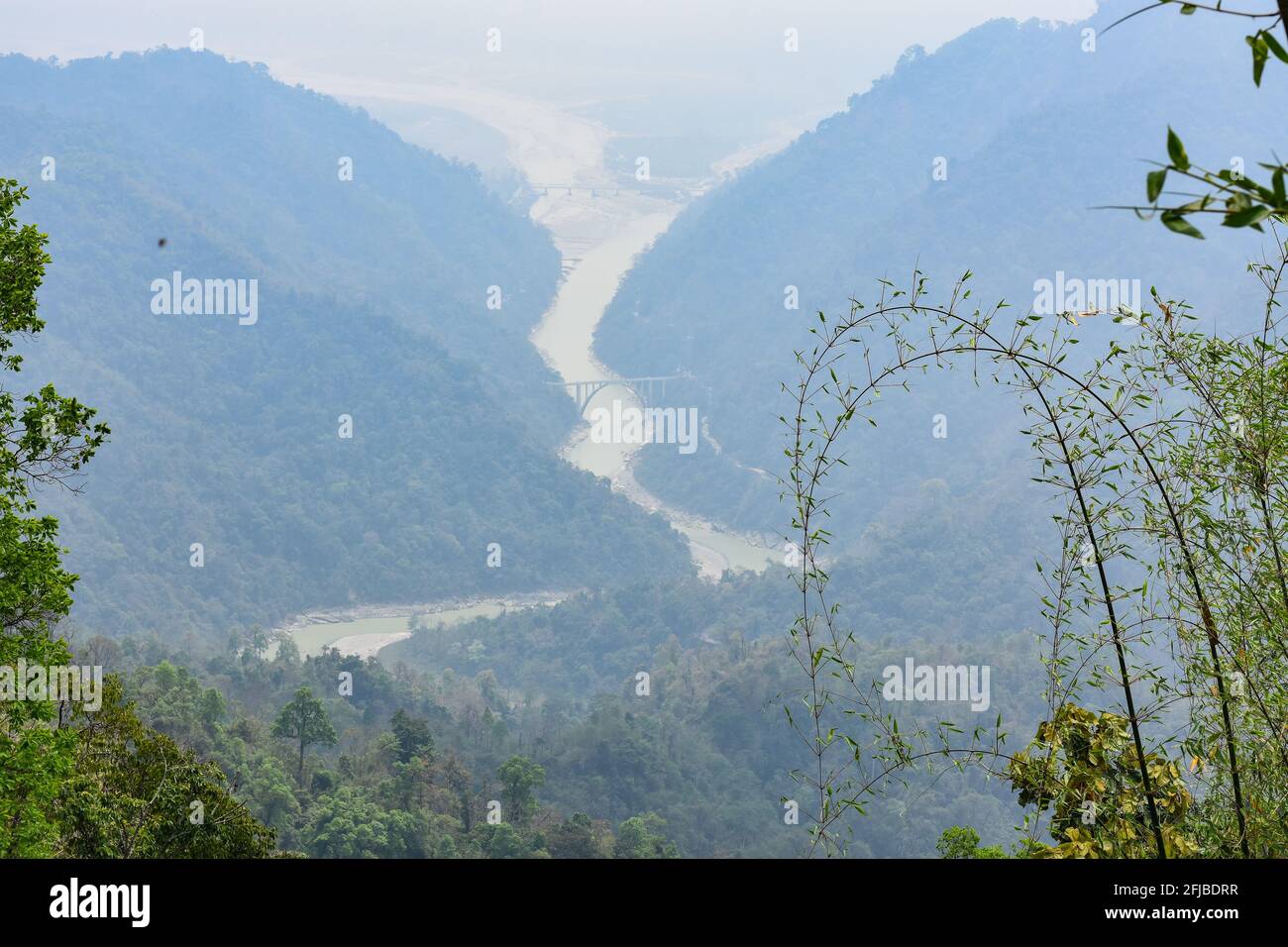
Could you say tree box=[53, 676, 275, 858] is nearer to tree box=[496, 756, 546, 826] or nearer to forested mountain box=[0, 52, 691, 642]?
tree box=[496, 756, 546, 826]

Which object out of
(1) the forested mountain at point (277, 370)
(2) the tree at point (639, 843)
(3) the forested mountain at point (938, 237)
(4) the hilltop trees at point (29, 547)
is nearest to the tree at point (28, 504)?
(4) the hilltop trees at point (29, 547)

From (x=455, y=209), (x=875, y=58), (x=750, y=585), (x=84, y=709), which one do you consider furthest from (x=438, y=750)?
Result: (x=875, y=58)

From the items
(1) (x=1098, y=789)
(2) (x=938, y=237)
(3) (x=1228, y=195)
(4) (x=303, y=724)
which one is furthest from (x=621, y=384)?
(3) (x=1228, y=195)

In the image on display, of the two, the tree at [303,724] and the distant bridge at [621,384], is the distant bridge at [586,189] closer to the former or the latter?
the distant bridge at [621,384]

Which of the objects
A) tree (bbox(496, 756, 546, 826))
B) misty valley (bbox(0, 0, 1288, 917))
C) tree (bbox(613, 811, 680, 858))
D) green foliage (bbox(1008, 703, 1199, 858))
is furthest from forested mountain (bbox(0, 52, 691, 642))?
green foliage (bbox(1008, 703, 1199, 858))
